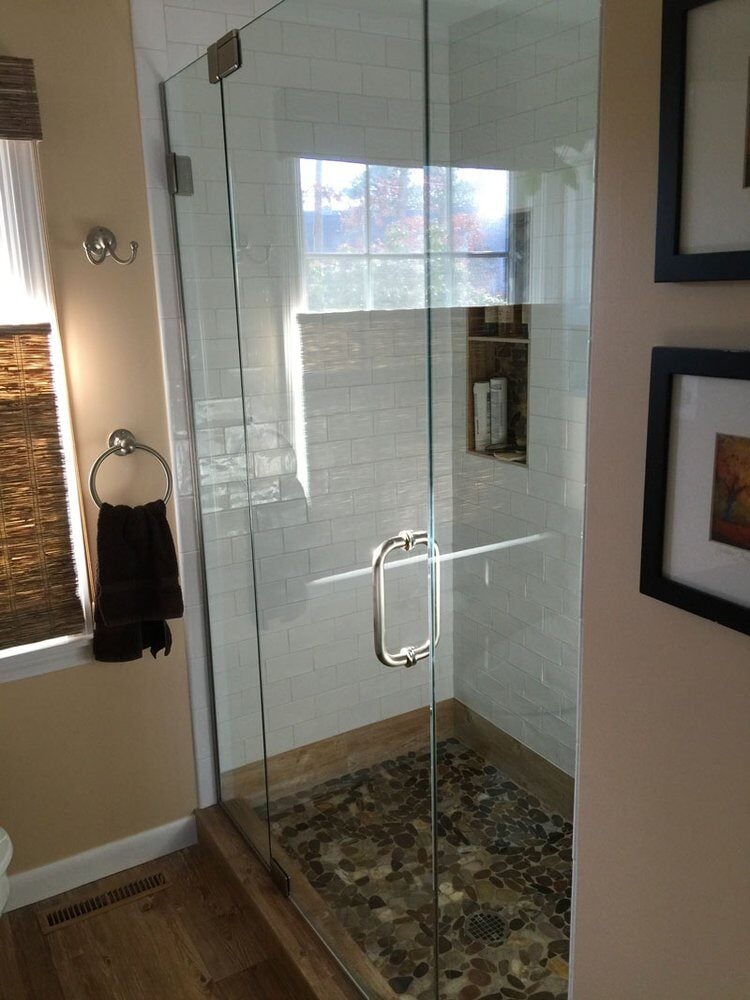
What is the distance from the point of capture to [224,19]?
228 centimetres

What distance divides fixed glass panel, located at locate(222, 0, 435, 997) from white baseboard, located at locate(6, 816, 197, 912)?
1.58 ft

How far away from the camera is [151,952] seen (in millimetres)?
2270

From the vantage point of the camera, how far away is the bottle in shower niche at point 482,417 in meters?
1.49

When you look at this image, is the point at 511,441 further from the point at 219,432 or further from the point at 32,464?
the point at 32,464

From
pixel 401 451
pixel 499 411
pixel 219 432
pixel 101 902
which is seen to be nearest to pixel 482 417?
pixel 499 411

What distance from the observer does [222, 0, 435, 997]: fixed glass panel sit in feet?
5.60

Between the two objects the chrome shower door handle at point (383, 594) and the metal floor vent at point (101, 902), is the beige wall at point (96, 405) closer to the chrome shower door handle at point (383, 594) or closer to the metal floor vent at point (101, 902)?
the metal floor vent at point (101, 902)

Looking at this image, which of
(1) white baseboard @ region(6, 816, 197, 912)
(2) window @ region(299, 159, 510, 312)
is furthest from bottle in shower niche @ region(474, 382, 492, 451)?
(1) white baseboard @ region(6, 816, 197, 912)

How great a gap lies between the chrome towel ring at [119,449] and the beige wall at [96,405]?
27 mm

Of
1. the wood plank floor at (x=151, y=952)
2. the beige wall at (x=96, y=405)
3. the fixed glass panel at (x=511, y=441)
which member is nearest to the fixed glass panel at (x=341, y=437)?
the fixed glass panel at (x=511, y=441)

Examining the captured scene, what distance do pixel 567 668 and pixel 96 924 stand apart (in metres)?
1.74

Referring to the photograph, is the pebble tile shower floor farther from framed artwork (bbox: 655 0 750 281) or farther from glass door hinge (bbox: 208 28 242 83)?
glass door hinge (bbox: 208 28 242 83)

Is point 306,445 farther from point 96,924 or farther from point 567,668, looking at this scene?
point 96,924

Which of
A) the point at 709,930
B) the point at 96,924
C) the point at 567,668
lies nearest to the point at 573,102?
the point at 567,668
